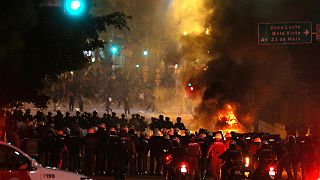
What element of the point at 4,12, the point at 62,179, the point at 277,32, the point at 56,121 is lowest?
the point at 62,179

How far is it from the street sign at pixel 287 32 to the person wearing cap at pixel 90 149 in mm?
8145

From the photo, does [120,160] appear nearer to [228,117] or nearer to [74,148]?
[74,148]

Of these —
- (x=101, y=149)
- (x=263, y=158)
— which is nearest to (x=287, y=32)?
(x=263, y=158)

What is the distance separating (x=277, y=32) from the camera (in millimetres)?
22922

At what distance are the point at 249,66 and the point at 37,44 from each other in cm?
2397

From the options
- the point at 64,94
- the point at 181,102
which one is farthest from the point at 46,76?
the point at 181,102

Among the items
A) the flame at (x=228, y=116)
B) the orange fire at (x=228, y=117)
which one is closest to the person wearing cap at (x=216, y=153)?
the orange fire at (x=228, y=117)

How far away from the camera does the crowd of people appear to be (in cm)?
1705

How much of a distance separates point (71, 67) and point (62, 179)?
7584mm

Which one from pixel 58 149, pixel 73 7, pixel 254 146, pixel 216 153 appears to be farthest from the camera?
pixel 254 146

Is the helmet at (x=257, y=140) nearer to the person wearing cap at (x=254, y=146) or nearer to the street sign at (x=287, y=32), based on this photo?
the person wearing cap at (x=254, y=146)

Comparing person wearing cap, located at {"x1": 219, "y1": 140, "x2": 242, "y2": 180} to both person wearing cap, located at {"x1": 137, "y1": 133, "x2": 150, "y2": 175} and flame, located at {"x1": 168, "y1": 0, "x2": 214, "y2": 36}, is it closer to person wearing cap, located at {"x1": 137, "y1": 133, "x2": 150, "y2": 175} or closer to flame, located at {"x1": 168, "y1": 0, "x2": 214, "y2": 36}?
person wearing cap, located at {"x1": 137, "y1": 133, "x2": 150, "y2": 175}

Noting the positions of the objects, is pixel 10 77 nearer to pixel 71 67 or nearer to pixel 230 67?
pixel 71 67

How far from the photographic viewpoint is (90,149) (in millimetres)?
18766
